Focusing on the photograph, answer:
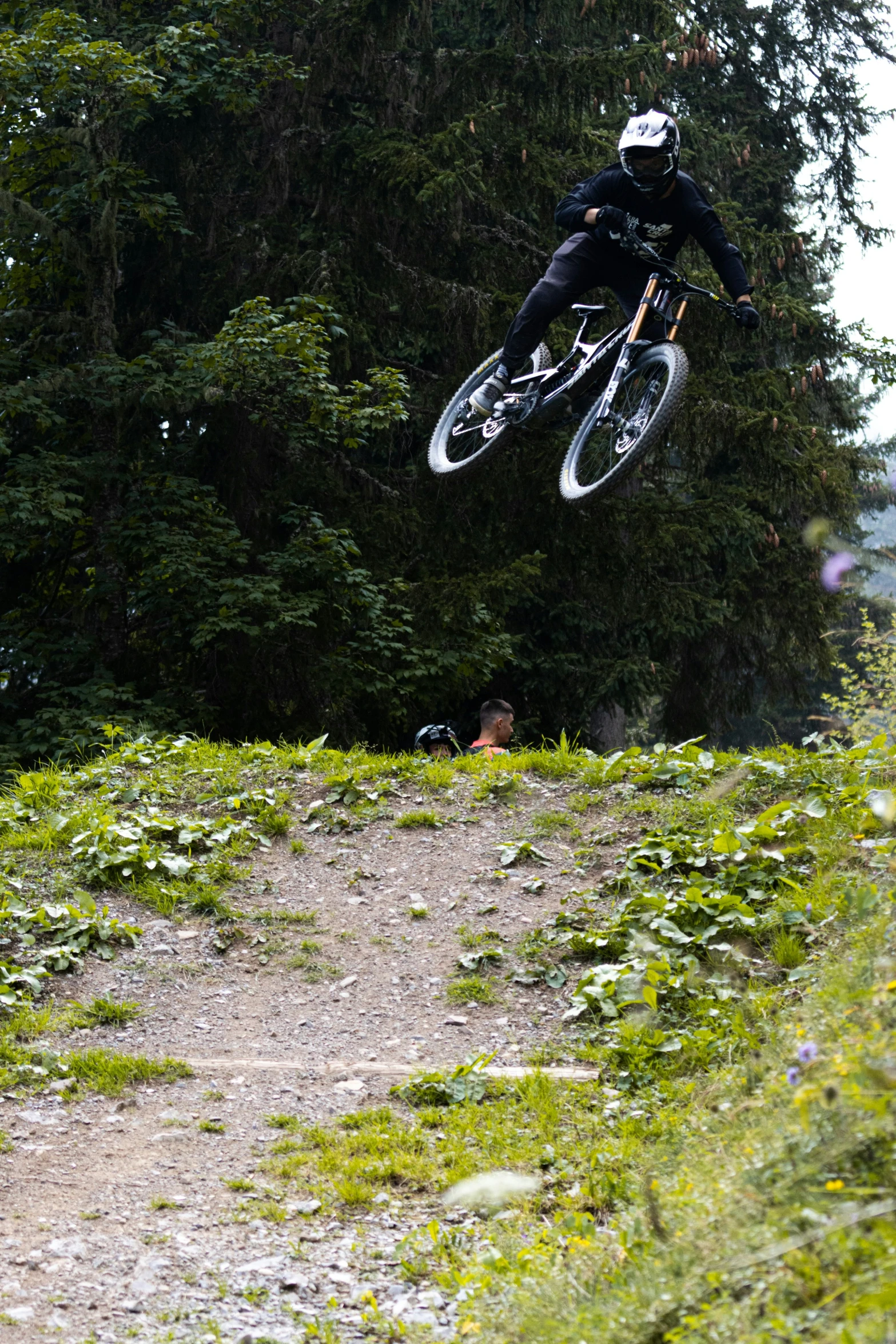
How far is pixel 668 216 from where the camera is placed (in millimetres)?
7270

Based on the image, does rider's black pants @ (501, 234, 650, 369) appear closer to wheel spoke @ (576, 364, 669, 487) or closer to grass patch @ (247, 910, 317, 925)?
wheel spoke @ (576, 364, 669, 487)

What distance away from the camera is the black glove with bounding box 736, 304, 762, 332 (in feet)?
21.9

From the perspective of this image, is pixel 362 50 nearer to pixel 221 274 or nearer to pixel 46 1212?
pixel 221 274

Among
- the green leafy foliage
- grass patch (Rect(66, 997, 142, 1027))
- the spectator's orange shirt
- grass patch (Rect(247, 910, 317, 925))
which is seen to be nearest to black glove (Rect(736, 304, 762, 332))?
the spectator's orange shirt

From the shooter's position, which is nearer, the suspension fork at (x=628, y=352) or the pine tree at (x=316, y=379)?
the suspension fork at (x=628, y=352)

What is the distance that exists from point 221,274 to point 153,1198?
40.2ft

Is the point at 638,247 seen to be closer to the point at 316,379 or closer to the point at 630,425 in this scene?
the point at 630,425

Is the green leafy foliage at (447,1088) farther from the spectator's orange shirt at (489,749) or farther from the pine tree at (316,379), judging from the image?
the pine tree at (316,379)

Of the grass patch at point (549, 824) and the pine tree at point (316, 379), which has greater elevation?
the pine tree at point (316, 379)

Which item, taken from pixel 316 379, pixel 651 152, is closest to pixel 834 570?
pixel 316 379

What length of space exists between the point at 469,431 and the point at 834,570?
8.96 meters

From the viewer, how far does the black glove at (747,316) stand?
6688 mm

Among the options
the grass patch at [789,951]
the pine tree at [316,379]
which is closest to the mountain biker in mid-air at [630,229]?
the grass patch at [789,951]

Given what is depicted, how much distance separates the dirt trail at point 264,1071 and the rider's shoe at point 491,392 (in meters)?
2.72
